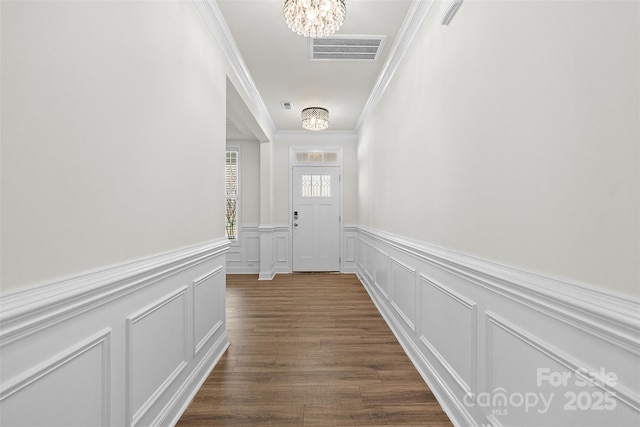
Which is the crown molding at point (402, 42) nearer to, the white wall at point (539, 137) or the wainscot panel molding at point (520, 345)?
the white wall at point (539, 137)

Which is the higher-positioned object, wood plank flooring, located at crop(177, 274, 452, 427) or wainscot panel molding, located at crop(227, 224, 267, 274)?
wainscot panel molding, located at crop(227, 224, 267, 274)

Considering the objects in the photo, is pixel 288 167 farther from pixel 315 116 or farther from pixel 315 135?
pixel 315 116

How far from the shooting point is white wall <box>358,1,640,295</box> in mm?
774

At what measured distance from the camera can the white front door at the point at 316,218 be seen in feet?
18.4

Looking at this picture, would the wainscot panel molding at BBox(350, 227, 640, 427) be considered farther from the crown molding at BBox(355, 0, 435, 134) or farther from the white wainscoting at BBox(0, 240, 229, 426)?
the crown molding at BBox(355, 0, 435, 134)

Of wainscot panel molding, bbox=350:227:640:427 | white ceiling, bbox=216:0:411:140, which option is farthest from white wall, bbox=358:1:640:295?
white ceiling, bbox=216:0:411:140

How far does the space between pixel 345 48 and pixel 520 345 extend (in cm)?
259

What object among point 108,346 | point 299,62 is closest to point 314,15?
point 299,62

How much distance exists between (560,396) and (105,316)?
1600mm

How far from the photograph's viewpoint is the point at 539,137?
1.04 meters

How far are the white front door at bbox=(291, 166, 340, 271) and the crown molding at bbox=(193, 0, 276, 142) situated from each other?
52.6 inches

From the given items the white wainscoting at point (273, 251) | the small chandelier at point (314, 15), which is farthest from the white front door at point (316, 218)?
the small chandelier at point (314, 15)

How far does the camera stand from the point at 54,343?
0.91m

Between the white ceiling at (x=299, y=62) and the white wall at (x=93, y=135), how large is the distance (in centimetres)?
63
